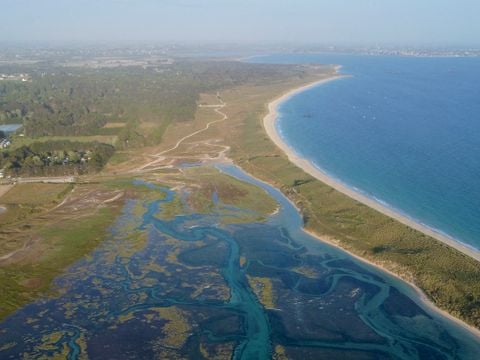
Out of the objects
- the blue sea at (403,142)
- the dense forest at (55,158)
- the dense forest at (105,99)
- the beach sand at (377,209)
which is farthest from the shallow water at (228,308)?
the dense forest at (105,99)

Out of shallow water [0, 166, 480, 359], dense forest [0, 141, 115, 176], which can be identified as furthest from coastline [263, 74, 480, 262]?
dense forest [0, 141, 115, 176]

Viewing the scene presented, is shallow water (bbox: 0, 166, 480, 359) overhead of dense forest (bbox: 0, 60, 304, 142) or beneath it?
beneath

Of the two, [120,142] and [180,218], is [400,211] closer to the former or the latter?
[180,218]

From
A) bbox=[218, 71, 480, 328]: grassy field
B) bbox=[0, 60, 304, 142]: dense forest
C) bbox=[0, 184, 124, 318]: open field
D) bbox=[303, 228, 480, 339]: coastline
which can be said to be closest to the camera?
bbox=[303, 228, 480, 339]: coastline

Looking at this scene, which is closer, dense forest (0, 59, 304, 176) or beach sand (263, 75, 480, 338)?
beach sand (263, 75, 480, 338)

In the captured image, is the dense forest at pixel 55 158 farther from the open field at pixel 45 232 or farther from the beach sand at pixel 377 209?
the beach sand at pixel 377 209

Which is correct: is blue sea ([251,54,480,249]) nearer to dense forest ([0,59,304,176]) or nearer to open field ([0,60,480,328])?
open field ([0,60,480,328])

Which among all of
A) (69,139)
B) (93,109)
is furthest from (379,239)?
(93,109)
